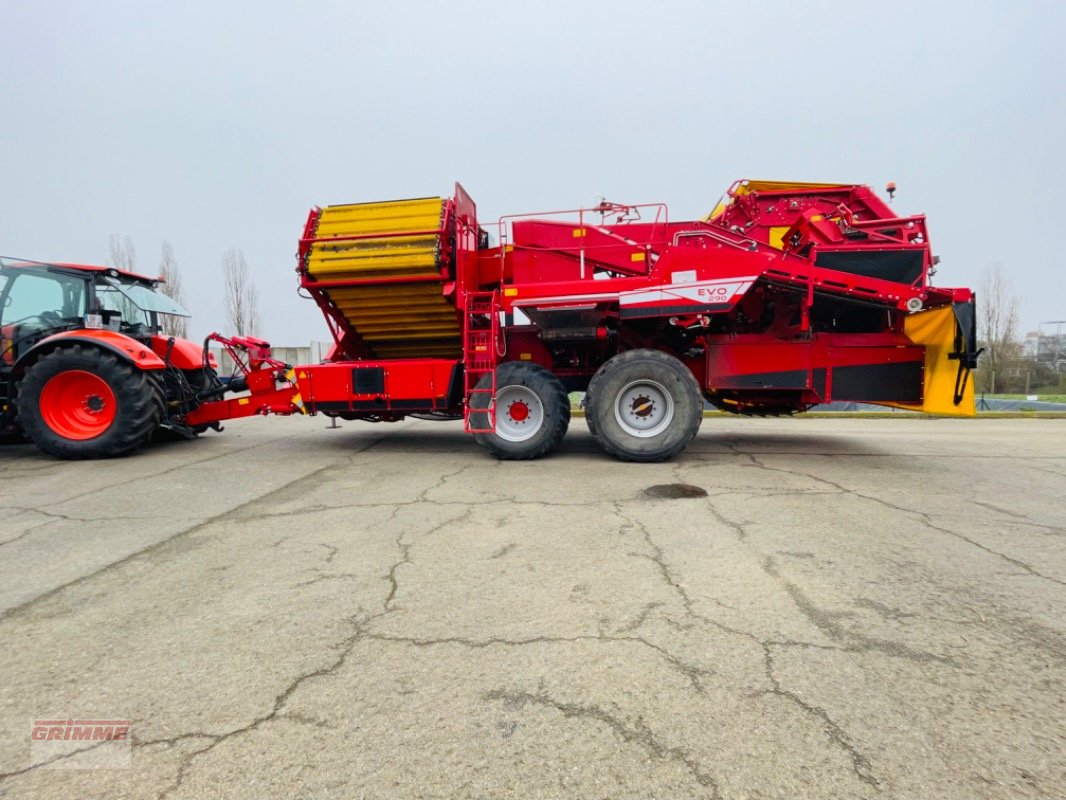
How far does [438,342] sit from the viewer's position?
24.2 feet

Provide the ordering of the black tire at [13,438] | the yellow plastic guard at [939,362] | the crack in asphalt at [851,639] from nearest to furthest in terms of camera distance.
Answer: the crack in asphalt at [851,639], the yellow plastic guard at [939,362], the black tire at [13,438]

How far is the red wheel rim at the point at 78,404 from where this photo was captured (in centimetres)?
650

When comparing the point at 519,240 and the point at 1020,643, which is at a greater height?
the point at 519,240

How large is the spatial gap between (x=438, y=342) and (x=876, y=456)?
575 cm

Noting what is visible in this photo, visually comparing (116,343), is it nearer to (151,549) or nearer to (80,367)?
(80,367)

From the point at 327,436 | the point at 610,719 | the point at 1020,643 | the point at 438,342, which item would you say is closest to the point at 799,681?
the point at 610,719

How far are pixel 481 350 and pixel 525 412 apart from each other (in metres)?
0.92

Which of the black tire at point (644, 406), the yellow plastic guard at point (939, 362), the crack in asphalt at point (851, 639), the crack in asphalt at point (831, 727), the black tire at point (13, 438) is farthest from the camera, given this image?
the black tire at point (13, 438)

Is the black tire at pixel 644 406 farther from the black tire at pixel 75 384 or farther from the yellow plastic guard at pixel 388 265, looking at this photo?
the black tire at pixel 75 384

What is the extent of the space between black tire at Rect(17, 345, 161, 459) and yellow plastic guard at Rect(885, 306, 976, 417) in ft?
29.3

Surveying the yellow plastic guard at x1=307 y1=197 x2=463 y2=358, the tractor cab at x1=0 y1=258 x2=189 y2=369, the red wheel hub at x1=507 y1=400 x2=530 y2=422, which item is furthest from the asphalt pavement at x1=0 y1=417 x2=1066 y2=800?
the tractor cab at x1=0 y1=258 x2=189 y2=369

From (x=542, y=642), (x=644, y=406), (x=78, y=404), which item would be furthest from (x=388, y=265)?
(x=542, y=642)

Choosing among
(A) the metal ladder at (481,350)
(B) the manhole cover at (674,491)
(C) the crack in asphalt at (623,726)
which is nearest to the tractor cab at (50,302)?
(A) the metal ladder at (481,350)

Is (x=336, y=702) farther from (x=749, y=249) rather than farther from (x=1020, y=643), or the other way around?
(x=749, y=249)
